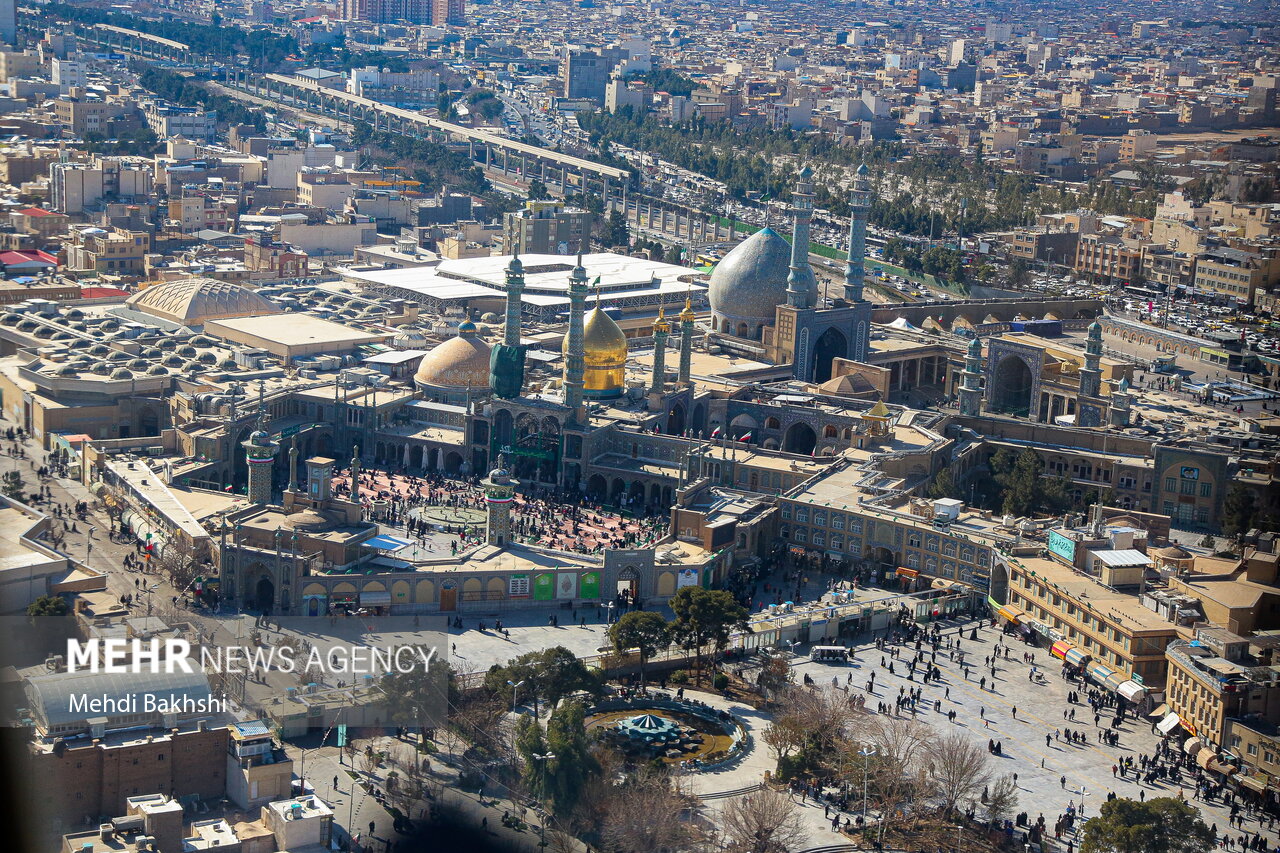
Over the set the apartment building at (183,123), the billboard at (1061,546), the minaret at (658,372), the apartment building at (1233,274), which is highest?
the apartment building at (183,123)

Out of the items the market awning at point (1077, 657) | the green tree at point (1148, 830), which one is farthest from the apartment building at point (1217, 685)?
the green tree at point (1148, 830)

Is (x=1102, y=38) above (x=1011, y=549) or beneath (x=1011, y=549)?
above

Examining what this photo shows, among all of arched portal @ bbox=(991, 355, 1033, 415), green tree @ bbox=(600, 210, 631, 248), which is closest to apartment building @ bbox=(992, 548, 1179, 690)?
arched portal @ bbox=(991, 355, 1033, 415)

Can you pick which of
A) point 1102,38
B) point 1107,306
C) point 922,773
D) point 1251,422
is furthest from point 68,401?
point 1102,38

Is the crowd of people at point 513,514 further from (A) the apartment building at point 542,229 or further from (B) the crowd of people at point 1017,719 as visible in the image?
(A) the apartment building at point 542,229

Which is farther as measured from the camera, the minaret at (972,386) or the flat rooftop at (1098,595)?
the minaret at (972,386)

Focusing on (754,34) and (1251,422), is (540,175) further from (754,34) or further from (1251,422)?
(754,34)

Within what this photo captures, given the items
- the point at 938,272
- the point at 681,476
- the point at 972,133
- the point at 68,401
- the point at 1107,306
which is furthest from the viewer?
the point at 972,133
